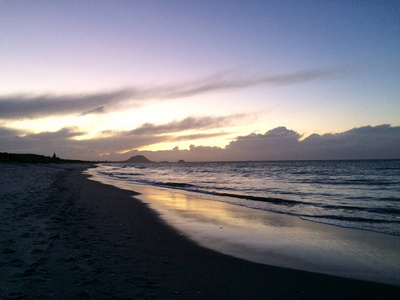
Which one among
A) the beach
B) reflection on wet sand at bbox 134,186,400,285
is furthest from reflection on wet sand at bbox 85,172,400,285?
the beach

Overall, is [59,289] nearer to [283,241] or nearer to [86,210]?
[283,241]

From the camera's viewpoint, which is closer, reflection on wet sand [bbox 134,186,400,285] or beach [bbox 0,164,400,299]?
beach [bbox 0,164,400,299]

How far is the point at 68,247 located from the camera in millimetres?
6938

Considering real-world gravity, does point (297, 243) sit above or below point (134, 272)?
below

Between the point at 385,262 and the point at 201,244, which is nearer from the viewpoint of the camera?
the point at 385,262

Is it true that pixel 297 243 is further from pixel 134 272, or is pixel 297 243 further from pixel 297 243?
pixel 134 272

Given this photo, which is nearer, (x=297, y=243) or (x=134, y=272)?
(x=134, y=272)

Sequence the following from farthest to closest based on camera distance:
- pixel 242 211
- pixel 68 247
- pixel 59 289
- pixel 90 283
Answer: pixel 242 211 < pixel 68 247 < pixel 90 283 < pixel 59 289

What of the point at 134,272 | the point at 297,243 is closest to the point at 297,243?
the point at 297,243

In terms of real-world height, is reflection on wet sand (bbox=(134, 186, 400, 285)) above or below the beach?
below

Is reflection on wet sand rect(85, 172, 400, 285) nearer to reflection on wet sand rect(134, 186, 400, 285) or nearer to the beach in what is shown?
reflection on wet sand rect(134, 186, 400, 285)

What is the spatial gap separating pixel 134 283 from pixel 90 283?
2.64 feet

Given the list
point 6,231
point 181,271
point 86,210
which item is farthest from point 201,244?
point 86,210

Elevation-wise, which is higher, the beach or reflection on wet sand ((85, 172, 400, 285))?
the beach
